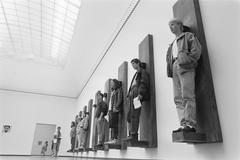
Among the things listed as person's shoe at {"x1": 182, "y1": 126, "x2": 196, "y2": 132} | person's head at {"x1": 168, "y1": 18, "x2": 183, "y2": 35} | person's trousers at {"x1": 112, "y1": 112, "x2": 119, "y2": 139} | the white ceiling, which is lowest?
person's shoe at {"x1": 182, "y1": 126, "x2": 196, "y2": 132}

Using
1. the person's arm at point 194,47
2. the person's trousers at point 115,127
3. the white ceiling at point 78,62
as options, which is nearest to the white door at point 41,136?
the white ceiling at point 78,62

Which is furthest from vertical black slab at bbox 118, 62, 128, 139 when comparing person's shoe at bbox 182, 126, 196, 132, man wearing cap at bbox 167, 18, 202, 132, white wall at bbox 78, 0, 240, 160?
person's shoe at bbox 182, 126, 196, 132

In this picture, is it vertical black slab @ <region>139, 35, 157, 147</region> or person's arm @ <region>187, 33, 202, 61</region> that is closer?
person's arm @ <region>187, 33, 202, 61</region>

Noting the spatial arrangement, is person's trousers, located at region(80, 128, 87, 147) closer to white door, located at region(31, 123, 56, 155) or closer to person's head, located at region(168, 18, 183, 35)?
person's head, located at region(168, 18, 183, 35)

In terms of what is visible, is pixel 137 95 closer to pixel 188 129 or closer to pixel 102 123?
pixel 188 129

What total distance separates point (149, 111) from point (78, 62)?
528cm

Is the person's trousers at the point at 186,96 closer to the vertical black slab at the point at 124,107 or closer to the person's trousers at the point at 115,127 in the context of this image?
the vertical black slab at the point at 124,107

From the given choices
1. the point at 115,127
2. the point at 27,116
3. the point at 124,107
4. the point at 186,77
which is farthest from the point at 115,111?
the point at 27,116

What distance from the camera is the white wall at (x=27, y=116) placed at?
33.8 feet

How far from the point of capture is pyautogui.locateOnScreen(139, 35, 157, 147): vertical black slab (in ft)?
7.53

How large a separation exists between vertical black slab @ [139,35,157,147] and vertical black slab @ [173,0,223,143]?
0.86m

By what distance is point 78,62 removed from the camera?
7176 mm

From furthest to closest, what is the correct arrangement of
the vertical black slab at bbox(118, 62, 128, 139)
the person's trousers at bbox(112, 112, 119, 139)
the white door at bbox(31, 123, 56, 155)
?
the white door at bbox(31, 123, 56, 155) → the person's trousers at bbox(112, 112, 119, 139) → the vertical black slab at bbox(118, 62, 128, 139)

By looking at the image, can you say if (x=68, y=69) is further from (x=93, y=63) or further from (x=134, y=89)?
(x=134, y=89)
